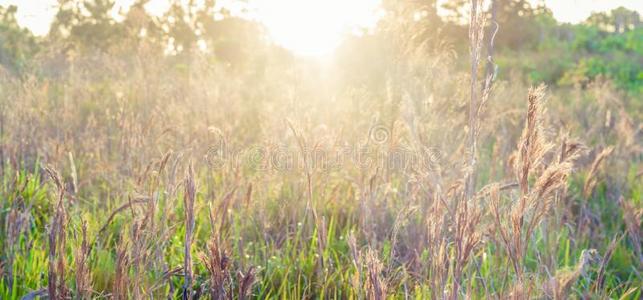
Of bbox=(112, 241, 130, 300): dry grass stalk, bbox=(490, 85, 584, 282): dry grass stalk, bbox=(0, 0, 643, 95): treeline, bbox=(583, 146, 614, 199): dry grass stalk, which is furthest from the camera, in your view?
bbox=(0, 0, 643, 95): treeline

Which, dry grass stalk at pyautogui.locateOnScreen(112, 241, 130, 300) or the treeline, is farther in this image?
the treeline

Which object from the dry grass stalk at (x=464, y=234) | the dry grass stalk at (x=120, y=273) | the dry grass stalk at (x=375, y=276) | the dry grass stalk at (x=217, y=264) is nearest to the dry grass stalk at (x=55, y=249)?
the dry grass stalk at (x=120, y=273)

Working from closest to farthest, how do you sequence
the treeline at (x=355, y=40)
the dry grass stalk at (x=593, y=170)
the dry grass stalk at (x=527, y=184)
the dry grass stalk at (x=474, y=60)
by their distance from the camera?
1. the dry grass stalk at (x=527, y=184)
2. the dry grass stalk at (x=474, y=60)
3. the dry grass stalk at (x=593, y=170)
4. the treeline at (x=355, y=40)

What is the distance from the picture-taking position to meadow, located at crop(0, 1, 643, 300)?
1.27m

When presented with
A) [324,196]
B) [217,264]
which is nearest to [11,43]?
[324,196]

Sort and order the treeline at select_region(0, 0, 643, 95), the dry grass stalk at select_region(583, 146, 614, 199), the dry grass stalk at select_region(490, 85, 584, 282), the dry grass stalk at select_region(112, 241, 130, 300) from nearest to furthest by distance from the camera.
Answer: the dry grass stalk at select_region(490, 85, 584, 282) < the dry grass stalk at select_region(112, 241, 130, 300) < the dry grass stalk at select_region(583, 146, 614, 199) < the treeline at select_region(0, 0, 643, 95)

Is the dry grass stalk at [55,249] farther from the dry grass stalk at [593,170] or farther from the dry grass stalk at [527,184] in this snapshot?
the dry grass stalk at [593,170]

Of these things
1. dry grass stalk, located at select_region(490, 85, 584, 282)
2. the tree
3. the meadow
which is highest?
Answer: the tree

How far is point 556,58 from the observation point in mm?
14203

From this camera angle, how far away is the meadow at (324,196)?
1.27 metres

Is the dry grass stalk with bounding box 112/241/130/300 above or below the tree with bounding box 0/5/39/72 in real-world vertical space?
below

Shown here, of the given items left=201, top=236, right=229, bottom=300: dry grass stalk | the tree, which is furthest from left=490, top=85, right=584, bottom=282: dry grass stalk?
the tree

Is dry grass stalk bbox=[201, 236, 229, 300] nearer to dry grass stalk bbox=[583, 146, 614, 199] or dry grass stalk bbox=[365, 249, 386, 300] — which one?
dry grass stalk bbox=[365, 249, 386, 300]

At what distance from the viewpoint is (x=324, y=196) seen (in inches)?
108
